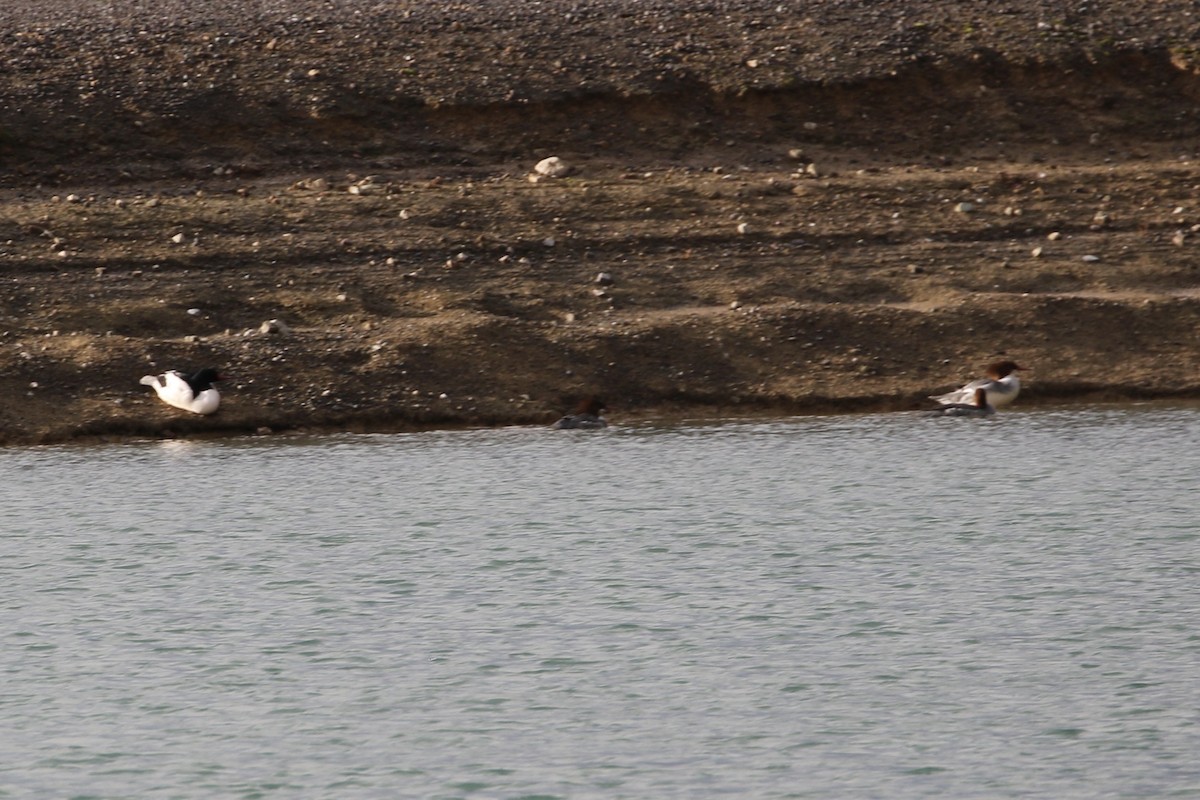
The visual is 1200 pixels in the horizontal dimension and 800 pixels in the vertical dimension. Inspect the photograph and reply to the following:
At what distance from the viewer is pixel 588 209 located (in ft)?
79.7

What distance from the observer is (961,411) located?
64.6 feet

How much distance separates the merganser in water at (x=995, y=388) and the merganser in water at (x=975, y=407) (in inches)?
1.7

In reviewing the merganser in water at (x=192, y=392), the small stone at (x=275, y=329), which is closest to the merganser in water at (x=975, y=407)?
the small stone at (x=275, y=329)

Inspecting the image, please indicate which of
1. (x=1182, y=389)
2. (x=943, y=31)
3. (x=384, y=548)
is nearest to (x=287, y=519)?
(x=384, y=548)

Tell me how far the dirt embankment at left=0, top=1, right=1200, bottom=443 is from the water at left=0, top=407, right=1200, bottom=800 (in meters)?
2.00

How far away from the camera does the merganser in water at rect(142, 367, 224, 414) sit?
1967 centimetres

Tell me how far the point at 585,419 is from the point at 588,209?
5.29m

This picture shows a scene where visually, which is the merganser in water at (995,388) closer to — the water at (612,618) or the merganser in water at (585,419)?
the water at (612,618)

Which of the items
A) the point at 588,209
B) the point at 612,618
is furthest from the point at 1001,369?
the point at 612,618

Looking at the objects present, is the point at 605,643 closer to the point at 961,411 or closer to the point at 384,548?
the point at 384,548

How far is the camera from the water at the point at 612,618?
9.13 meters

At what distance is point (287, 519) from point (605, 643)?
4776mm

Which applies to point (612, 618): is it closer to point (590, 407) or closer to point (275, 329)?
point (590, 407)

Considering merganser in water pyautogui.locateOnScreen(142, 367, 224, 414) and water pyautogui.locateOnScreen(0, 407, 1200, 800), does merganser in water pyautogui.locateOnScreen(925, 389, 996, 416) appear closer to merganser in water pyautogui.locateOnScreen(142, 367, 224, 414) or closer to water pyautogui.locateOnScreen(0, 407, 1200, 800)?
water pyautogui.locateOnScreen(0, 407, 1200, 800)
